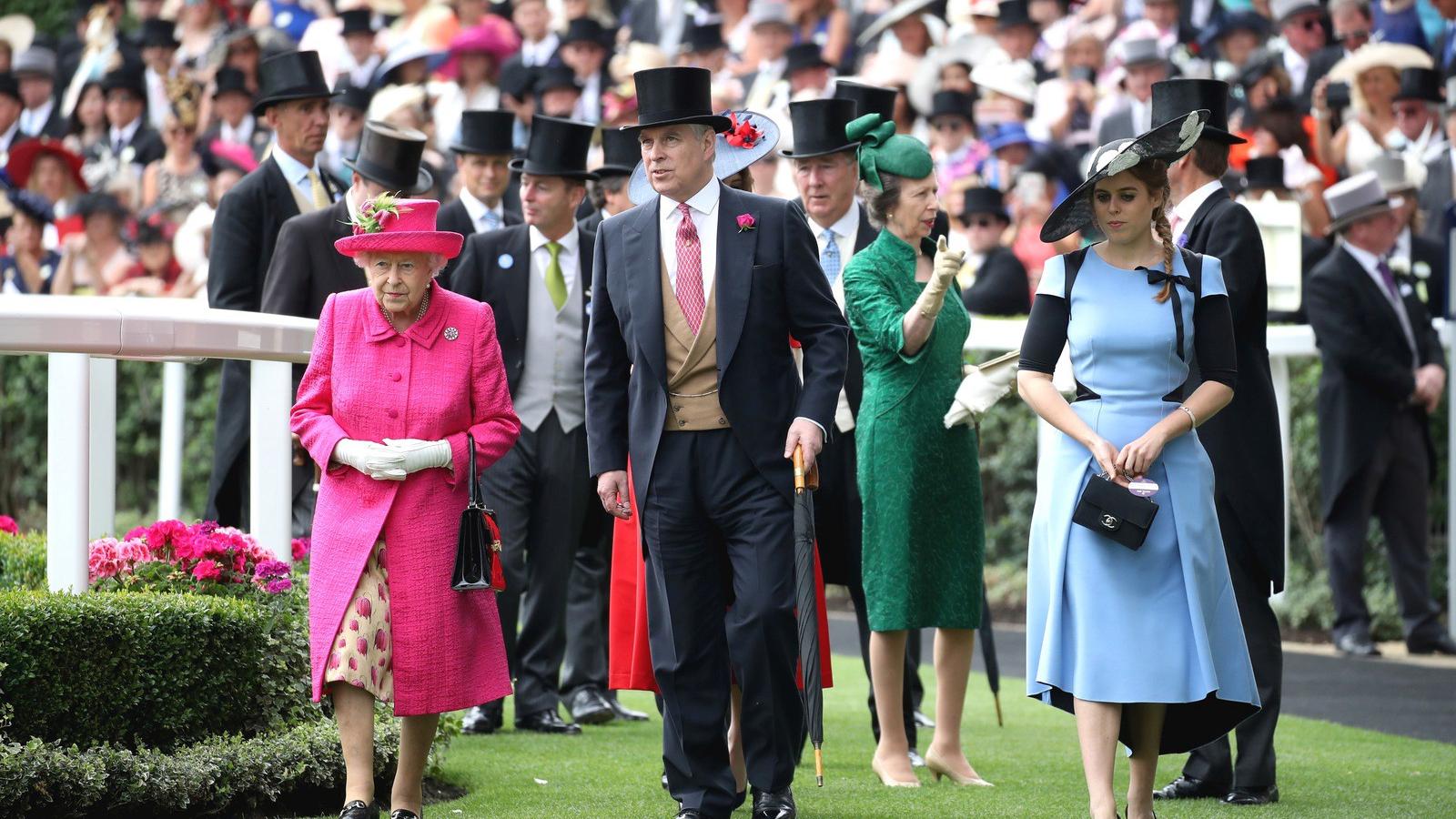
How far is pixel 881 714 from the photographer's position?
677cm

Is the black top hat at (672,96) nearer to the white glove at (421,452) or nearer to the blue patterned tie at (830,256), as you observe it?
the white glove at (421,452)

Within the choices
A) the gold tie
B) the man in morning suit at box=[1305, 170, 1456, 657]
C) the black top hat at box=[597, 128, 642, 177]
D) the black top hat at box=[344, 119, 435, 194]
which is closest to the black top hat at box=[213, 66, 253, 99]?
the black top hat at box=[597, 128, 642, 177]

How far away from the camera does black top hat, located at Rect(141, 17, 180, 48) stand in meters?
19.4

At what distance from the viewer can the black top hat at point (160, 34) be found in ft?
63.6

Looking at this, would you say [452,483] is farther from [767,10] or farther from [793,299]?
[767,10]

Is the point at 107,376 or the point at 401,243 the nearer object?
the point at 401,243

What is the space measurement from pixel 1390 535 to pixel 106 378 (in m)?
6.87

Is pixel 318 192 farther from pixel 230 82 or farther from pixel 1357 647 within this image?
pixel 230 82

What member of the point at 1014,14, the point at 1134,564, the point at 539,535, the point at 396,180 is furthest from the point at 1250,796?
the point at 1014,14

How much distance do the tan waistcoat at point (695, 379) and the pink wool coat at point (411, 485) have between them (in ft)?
1.56

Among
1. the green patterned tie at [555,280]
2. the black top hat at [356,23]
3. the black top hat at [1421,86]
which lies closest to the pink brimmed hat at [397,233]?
the green patterned tie at [555,280]

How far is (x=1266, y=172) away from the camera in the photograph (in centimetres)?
1179

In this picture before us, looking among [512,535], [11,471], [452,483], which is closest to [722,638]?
[452,483]

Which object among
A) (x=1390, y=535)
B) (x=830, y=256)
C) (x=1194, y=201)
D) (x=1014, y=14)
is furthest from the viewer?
(x=1014, y=14)
